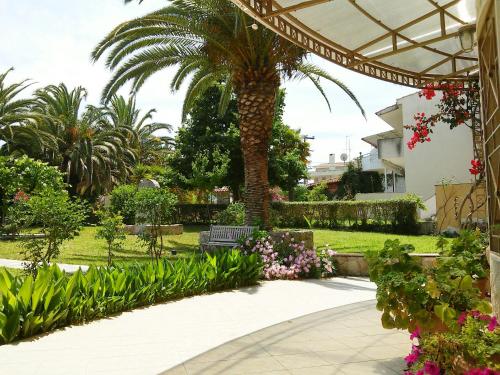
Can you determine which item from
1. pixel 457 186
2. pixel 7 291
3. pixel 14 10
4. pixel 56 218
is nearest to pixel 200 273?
pixel 56 218

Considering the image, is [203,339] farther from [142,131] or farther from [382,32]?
[142,131]

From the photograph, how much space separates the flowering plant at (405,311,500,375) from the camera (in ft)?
8.81

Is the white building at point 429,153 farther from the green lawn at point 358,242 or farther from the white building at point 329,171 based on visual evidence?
the white building at point 329,171

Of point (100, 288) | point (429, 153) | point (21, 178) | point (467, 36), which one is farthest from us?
point (429, 153)

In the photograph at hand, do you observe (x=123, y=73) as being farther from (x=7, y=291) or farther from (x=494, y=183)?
(x=494, y=183)

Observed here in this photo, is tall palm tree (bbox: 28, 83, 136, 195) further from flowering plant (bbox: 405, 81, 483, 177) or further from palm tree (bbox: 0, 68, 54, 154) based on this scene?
flowering plant (bbox: 405, 81, 483, 177)

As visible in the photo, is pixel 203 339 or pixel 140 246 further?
pixel 140 246

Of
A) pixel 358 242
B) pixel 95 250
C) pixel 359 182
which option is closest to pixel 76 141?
pixel 95 250

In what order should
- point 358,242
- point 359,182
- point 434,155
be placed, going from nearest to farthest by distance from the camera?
point 358,242
point 434,155
point 359,182

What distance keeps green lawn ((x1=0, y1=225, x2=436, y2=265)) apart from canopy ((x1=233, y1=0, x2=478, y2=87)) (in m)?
6.21

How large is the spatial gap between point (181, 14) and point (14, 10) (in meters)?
4.34

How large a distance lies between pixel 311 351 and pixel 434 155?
2329 centimetres

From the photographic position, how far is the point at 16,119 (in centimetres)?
2383

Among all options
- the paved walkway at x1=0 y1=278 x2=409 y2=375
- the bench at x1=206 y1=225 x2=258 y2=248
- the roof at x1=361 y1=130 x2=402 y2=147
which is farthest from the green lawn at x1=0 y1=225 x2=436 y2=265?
the roof at x1=361 y1=130 x2=402 y2=147
